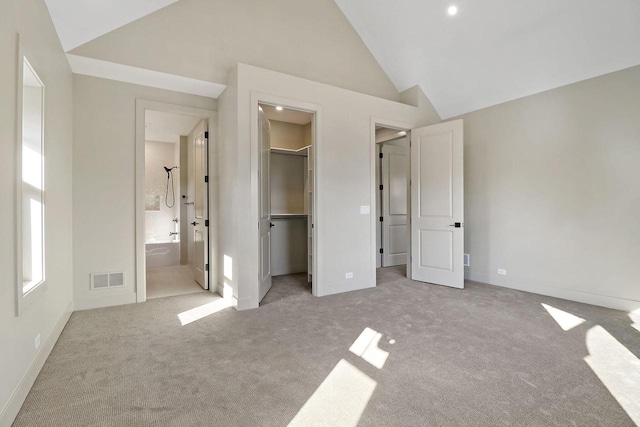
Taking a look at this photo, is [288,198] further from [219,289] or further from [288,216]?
[219,289]

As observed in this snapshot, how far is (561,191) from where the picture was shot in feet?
12.5

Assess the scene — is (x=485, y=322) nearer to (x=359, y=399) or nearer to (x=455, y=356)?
(x=455, y=356)

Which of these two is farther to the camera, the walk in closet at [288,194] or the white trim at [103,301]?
the walk in closet at [288,194]

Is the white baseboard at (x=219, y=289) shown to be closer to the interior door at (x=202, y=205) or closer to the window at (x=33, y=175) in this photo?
the interior door at (x=202, y=205)

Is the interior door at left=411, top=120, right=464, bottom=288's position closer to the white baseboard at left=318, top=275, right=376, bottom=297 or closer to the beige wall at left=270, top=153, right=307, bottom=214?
the white baseboard at left=318, top=275, right=376, bottom=297

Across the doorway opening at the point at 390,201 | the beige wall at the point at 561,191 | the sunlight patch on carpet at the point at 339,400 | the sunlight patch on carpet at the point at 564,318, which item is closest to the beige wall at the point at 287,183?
the doorway opening at the point at 390,201

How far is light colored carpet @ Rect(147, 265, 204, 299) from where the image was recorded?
414 centimetres

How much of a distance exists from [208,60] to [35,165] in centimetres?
216

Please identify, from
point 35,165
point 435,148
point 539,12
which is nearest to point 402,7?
point 539,12

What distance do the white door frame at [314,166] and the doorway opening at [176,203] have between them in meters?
1.08

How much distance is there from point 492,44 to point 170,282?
5.62m

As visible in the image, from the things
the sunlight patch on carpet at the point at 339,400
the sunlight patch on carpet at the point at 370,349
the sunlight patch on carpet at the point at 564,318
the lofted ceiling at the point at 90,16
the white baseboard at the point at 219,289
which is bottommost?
the sunlight patch on carpet at the point at 339,400

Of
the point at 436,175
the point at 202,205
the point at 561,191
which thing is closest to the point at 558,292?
the point at 561,191

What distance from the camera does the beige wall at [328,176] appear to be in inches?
134
